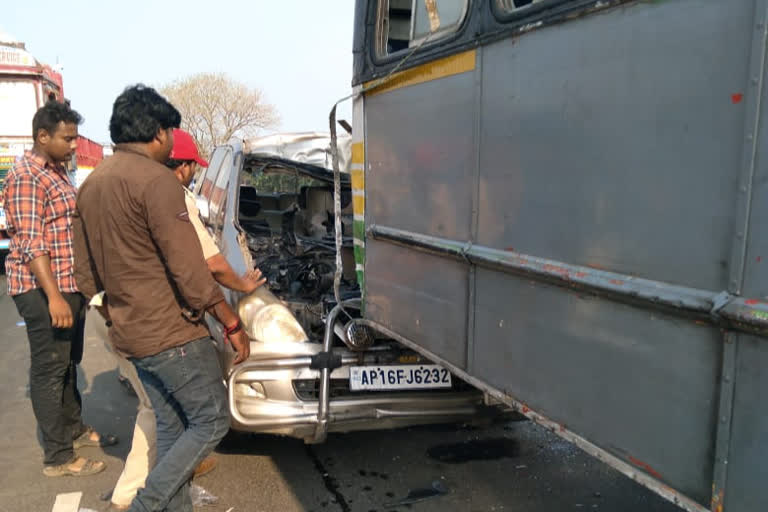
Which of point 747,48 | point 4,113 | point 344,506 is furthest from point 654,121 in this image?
point 4,113

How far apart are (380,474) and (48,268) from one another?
7.51ft

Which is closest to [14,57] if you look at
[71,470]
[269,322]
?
[71,470]

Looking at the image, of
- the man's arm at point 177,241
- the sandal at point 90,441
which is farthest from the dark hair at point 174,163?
the sandal at point 90,441

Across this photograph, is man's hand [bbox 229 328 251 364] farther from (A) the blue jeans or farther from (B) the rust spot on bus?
(B) the rust spot on bus

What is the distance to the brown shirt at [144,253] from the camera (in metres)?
2.43

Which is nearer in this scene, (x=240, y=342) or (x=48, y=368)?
(x=240, y=342)

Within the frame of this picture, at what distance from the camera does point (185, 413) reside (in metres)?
2.71

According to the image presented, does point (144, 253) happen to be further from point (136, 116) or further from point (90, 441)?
point (90, 441)

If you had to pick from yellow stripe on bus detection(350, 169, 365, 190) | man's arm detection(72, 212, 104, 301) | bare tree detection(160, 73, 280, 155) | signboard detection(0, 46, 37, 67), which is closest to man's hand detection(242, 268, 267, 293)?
man's arm detection(72, 212, 104, 301)

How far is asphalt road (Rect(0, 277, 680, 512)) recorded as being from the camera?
3.33m

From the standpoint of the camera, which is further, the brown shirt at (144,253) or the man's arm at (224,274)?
the man's arm at (224,274)

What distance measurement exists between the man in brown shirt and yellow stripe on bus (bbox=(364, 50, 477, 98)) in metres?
1.07

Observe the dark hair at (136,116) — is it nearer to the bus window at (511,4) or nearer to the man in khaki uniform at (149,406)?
the man in khaki uniform at (149,406)

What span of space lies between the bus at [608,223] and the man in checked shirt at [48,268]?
216cm
